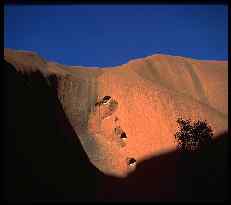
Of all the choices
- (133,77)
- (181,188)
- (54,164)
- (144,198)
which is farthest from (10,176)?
(133,77)

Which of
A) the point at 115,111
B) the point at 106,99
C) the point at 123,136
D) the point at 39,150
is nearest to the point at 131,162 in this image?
the point at 123,136

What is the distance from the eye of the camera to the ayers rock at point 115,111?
33.7 m

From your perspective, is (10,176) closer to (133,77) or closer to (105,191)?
(105,191)

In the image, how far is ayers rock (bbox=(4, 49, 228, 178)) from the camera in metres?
33.7

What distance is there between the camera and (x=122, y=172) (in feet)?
106

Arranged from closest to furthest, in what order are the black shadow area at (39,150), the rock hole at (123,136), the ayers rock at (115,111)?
the black shadow area at (39,150), the ayers rock at (115,111), the rock hole at (123,136)

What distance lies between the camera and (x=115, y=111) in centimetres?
3866

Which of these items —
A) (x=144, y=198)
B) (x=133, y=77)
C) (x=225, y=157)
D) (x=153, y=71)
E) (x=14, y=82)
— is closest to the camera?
(x=14, y=82)

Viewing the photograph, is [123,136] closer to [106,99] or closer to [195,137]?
[106,99]

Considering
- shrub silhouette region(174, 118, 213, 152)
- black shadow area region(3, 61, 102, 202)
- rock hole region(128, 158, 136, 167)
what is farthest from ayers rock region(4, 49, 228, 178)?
shrub silhouette region(174, 118, 213, 152)

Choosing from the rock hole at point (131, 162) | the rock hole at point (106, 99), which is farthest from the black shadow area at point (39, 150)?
the rock hole at point (106, 99)

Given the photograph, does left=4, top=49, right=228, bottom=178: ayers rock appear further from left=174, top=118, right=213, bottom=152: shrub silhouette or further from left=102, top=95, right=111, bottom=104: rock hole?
left=174, top=118, right=213, bottom=152: shrub silhouette

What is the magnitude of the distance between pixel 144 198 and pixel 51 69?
1810 cm

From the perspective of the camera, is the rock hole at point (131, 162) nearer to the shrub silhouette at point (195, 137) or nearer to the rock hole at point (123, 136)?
the rock hole at point (123, 136)
